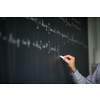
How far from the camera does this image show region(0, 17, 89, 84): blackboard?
1.48ft

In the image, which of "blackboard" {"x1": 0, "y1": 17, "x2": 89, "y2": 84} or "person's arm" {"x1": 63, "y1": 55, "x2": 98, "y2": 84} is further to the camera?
"person's arm" {"x1": 63, "y1": 55, "x2": 98, "y2": 84}

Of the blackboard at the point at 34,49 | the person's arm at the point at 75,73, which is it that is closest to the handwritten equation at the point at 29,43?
the blackboard at the point at 34,49

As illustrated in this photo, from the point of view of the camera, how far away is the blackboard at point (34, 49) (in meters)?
0.45

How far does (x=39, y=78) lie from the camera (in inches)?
23.8

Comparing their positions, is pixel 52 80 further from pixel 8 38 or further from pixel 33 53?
pixel 8 38

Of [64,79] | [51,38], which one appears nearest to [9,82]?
[51,38]

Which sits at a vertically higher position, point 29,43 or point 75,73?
point 29,43

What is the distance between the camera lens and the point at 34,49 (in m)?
0.57

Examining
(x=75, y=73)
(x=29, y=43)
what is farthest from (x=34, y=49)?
(x=75, y=73)

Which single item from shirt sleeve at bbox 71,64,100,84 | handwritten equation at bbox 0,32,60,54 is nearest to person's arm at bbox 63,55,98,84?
shirt sleeve at bbox 71,64,100,84

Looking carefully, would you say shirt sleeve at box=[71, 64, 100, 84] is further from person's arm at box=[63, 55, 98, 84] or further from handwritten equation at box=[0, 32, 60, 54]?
handwritten equation at box=[0, 32, 60, 54]

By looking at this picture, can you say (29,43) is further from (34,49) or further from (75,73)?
(75,73)

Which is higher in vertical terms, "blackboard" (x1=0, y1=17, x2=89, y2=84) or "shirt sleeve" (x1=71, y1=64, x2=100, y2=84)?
"blackboard" (x1=0, y1=17, x2=89, y2=84)

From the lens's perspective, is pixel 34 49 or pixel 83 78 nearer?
pixel 34 49
